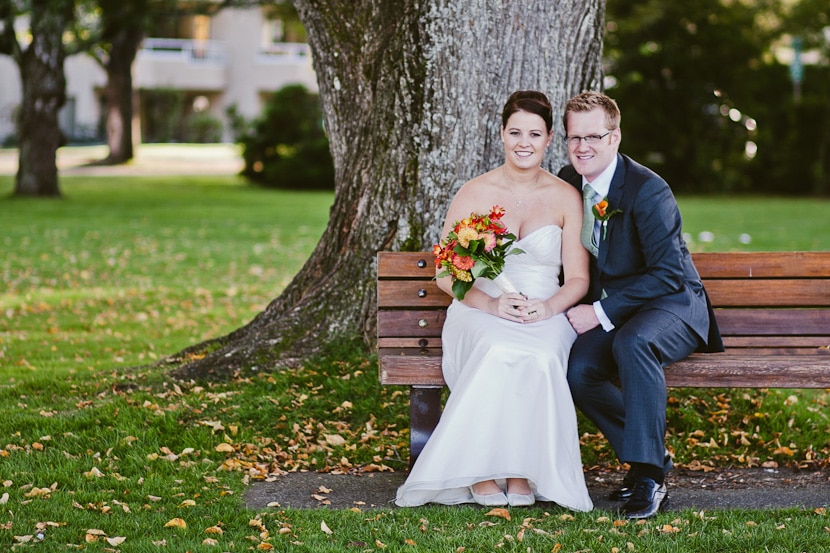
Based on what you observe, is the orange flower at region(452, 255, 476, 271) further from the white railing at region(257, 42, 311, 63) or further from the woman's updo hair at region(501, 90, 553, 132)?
the white railing at region(257, 42, 311, 63)

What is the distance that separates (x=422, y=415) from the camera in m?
4.93

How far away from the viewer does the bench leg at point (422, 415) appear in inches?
194

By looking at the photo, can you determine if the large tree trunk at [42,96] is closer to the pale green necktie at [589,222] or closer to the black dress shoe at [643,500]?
the pale green necktie at [589,222]

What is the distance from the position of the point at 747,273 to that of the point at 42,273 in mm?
8754

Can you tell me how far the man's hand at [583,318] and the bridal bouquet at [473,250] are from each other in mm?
367

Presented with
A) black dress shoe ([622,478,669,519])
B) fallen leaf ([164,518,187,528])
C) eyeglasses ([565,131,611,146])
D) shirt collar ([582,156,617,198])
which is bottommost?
fallen leaf ([164,518,187,528])

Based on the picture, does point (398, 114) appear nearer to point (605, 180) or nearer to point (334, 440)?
point (605, 180)

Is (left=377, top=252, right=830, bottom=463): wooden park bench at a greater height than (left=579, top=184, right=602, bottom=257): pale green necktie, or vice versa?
(left=579, top=184, right=602, bottom=257): pale green necktie

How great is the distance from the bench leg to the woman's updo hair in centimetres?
125

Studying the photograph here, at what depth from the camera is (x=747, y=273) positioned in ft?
17.2

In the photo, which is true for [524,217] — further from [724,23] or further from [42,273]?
[724,23]

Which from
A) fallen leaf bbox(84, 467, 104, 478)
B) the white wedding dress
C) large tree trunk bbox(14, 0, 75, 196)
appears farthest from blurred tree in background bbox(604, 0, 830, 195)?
fallen leaf bbox(84, 467, 104, 478)

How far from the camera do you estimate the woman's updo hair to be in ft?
16.4

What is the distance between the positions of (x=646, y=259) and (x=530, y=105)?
86 cm
